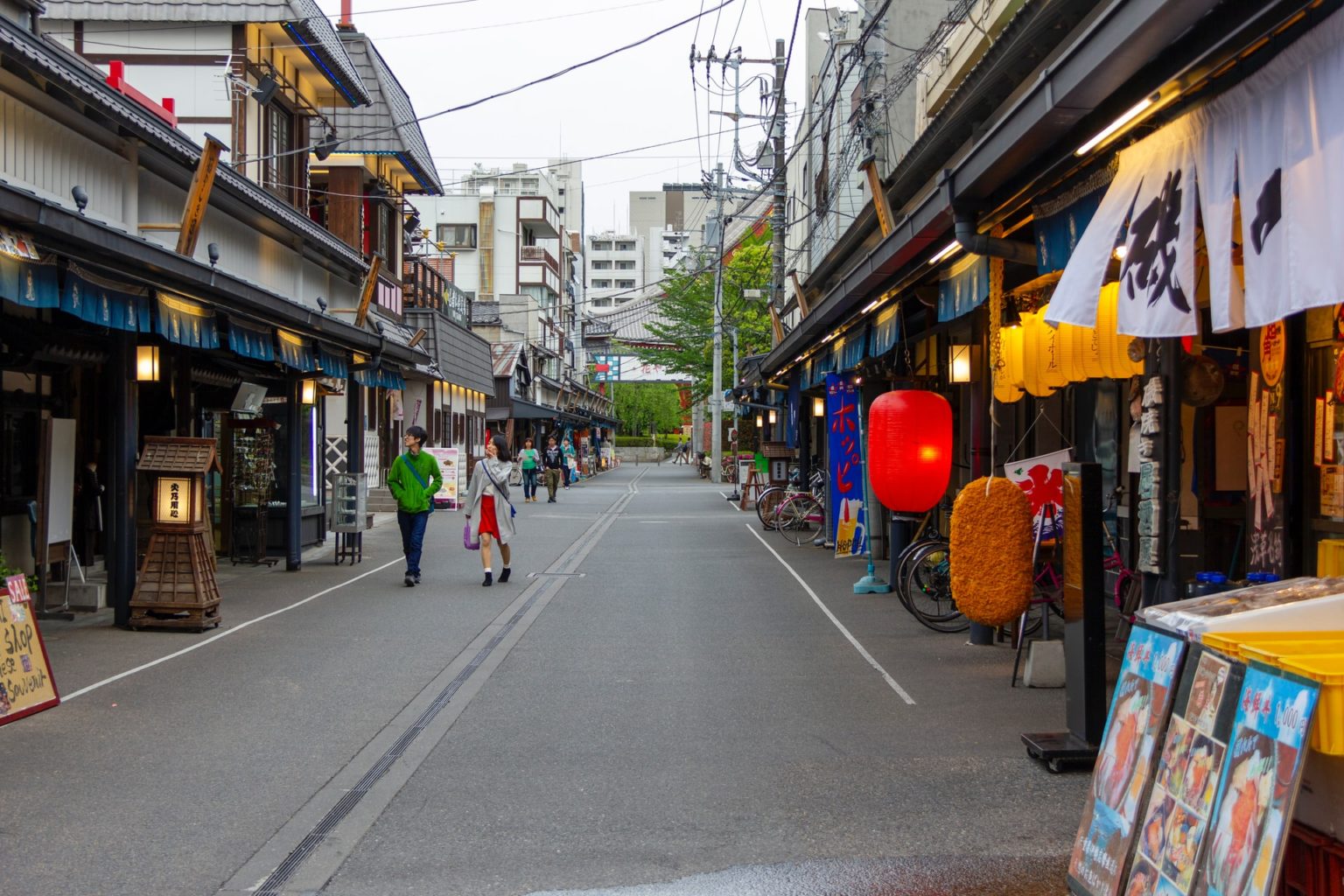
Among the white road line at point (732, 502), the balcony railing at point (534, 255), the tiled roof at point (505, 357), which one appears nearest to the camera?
the white road line at point (732, 502)

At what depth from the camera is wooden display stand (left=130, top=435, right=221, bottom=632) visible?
10.9 m

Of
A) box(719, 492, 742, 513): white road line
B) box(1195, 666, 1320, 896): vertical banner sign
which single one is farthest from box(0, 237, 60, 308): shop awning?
box(719, 492, 742, 513): white road line

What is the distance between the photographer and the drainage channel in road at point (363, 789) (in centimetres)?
488

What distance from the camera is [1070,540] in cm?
671

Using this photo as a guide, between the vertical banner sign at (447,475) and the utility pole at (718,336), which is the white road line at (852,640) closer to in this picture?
the vertical banner sign at (447,475)

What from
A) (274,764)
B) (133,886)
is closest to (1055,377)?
(274,764)

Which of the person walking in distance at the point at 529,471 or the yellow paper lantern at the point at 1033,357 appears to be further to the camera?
the person walking in distance at the point at 529,471

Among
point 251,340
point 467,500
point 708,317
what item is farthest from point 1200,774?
point 708,317

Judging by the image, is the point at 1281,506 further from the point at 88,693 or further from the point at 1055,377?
the point at 88,693

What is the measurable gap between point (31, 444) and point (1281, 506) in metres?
12.9

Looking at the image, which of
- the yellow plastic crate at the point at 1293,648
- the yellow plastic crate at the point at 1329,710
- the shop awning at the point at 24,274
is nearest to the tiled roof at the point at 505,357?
the shop awning at the point at 24,274

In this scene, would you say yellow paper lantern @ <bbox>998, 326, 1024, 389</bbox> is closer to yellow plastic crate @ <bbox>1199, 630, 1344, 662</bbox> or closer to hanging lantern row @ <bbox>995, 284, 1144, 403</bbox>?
hanging lantern row @ <bbox>995, 284, 1144, 403</bbox>

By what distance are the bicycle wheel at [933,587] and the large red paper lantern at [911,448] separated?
0.71 meters

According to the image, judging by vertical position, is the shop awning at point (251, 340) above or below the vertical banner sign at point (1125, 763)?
above
